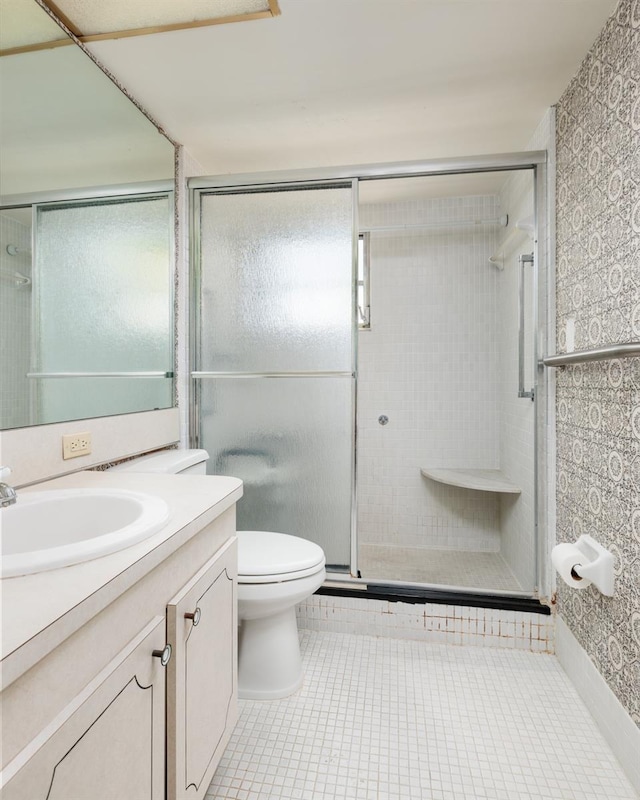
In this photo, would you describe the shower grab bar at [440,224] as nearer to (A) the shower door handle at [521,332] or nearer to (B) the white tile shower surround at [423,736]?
(A) the shower door handle at [521,332]

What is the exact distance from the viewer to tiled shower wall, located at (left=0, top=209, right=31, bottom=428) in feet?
3.92

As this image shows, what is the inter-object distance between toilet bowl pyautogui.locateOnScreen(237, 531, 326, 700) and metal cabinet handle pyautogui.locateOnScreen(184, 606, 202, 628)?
51cm

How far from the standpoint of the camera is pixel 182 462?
71.9 inches

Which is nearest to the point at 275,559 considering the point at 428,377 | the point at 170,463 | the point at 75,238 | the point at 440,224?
the point at 170,463

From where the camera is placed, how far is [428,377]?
297cm

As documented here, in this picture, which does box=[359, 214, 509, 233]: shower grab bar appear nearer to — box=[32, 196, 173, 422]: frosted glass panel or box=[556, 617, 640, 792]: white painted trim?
box=[32, 196, 173, 422]: frosted glass panel

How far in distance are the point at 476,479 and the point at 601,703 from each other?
1348 millimetres

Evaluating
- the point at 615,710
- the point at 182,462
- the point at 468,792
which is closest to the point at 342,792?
the point at 468,792

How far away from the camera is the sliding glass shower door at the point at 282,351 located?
210 centimetres

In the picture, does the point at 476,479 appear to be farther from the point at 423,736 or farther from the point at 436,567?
the point at 423,736

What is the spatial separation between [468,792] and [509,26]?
2.32m

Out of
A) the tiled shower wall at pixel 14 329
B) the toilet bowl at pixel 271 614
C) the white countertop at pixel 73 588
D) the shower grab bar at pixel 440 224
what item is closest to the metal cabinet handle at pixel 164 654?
the white countertop at pixel 73 588

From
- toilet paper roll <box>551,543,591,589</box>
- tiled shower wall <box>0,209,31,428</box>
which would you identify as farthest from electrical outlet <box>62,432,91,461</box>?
toilet paper roll <box>551,543,591,589</box>

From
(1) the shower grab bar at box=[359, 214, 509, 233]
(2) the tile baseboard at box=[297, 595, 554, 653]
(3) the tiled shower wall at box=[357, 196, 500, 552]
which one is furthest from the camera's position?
(3) the tiled shower wall at box=[357, 196, 500, 552]
